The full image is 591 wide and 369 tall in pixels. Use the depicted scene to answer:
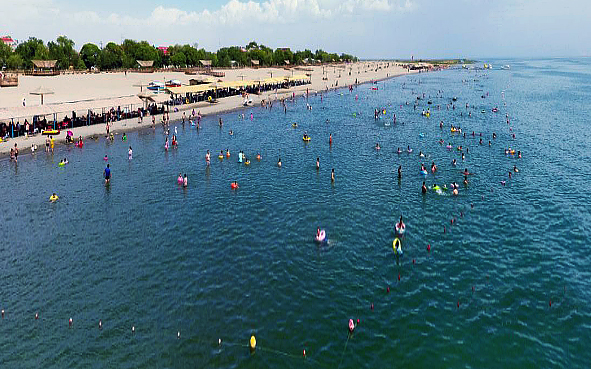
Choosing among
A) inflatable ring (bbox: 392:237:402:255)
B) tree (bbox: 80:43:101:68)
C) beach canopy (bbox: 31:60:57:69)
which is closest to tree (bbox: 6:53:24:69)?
beach canopy (bbox: 31:60:57:69)

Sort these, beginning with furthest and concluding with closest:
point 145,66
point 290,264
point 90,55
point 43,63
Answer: point 145,66
point 90,55
point 43,63
point 290,264

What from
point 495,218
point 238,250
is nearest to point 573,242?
point 495,218

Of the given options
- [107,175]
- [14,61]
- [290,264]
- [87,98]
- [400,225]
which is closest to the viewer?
[290,264]

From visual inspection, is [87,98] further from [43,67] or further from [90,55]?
Answer: [90,55]

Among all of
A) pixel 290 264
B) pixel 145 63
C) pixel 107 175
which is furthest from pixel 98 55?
pixel 290 264

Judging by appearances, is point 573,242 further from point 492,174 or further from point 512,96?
point 512,96

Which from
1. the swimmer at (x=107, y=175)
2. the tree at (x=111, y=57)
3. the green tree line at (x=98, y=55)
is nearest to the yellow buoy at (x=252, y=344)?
the swimmer at (x=107, y=175)

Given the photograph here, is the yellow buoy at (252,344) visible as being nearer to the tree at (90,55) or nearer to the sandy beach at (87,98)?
the sandy beach at (87,98)
